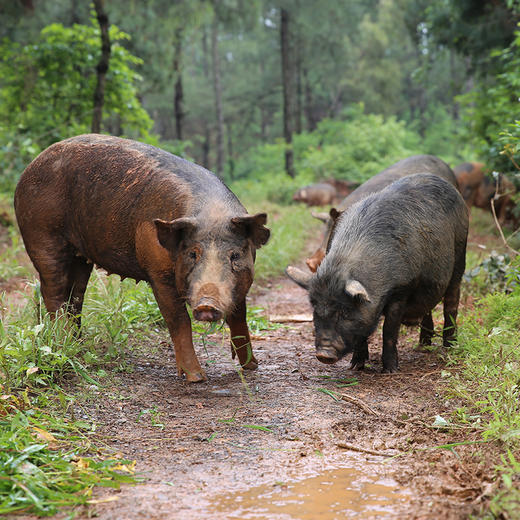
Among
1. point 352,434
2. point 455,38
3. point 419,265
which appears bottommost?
point 352,434

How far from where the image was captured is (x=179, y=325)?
429cm

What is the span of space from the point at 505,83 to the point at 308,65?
23.4 metres

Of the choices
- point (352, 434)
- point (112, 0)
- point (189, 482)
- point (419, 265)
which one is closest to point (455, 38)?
point (112, 0)

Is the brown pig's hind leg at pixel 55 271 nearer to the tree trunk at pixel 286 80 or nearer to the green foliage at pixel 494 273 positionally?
the green foliage at pixel 494 273

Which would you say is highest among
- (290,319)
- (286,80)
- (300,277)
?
(286,80)

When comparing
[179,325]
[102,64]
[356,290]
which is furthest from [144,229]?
[102,64]

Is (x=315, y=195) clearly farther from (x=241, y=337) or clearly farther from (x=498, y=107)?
(x=241, y=337)

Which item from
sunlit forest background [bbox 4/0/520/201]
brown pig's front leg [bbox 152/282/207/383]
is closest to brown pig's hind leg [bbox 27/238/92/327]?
brown pig's front leg [bbox 152/282/207/383]

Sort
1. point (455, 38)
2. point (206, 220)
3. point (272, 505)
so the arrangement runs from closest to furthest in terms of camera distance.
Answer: point (272, 505)
point (206, 220)
point (455, 38)

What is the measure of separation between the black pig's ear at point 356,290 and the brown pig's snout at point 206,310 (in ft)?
3.04

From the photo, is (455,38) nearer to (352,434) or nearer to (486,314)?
(486,314)

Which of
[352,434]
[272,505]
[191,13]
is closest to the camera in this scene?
[272,505]

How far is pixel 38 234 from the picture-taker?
184 inches

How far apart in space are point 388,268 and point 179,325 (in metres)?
1.52
